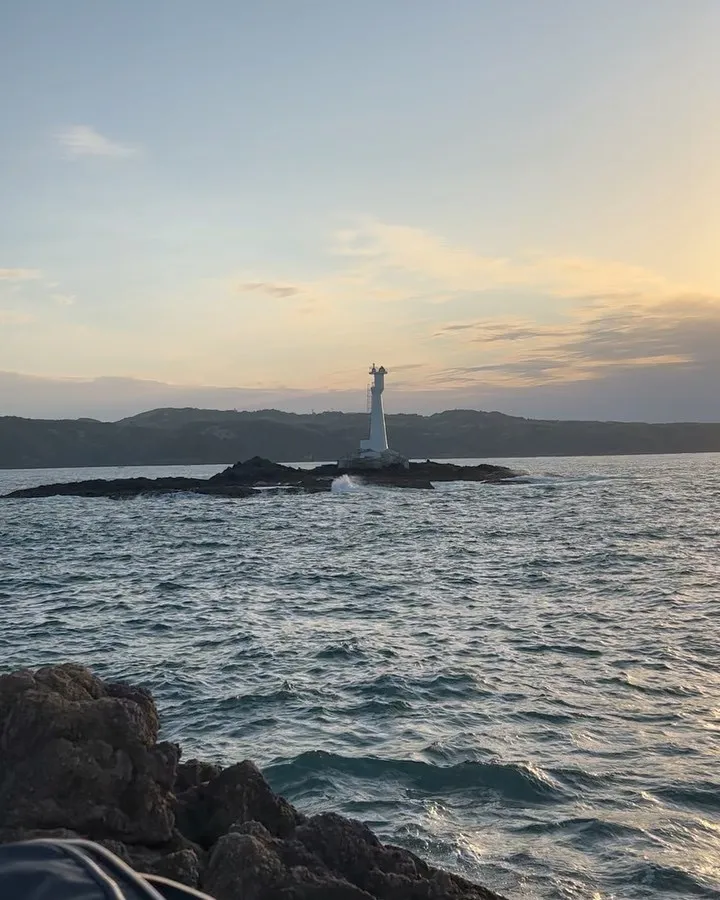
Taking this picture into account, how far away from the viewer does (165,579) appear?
22.3m

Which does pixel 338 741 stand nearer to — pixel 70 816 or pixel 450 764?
pixel 450 764

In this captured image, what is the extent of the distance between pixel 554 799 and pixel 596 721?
2.29 meters

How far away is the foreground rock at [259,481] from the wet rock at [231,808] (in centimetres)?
5543

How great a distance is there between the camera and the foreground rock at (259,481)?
65.3 meters

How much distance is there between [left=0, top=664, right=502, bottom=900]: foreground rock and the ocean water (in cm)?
133

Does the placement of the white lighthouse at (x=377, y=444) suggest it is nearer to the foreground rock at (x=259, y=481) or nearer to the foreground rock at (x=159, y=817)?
the foreground rock at (x=259, y=481)

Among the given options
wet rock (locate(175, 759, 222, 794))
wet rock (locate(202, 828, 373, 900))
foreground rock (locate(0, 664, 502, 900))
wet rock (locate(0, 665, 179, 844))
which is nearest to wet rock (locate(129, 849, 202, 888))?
foreground rock (locate(0, 664, 502, 900))

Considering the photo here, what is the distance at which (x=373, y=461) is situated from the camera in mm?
74750

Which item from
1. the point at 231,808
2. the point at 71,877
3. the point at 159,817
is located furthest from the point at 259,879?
the point at 71,877

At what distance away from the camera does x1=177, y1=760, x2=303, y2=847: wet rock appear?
19.6 ft

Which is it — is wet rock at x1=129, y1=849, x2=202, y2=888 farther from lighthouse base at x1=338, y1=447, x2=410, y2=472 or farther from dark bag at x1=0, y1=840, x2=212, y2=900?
lighthouse base at x1=338, y1=447, x2=410, y2=472

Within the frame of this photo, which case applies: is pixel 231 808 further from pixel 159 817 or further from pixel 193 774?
pixel 193 774

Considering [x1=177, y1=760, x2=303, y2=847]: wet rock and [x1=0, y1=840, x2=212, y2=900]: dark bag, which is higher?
[x1=0, y1=840, x2=212, y2=900]: dark bag

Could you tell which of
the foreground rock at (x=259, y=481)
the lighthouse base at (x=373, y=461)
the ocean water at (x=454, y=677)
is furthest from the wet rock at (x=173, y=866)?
the lighthouse base at (x=373, y=461)
